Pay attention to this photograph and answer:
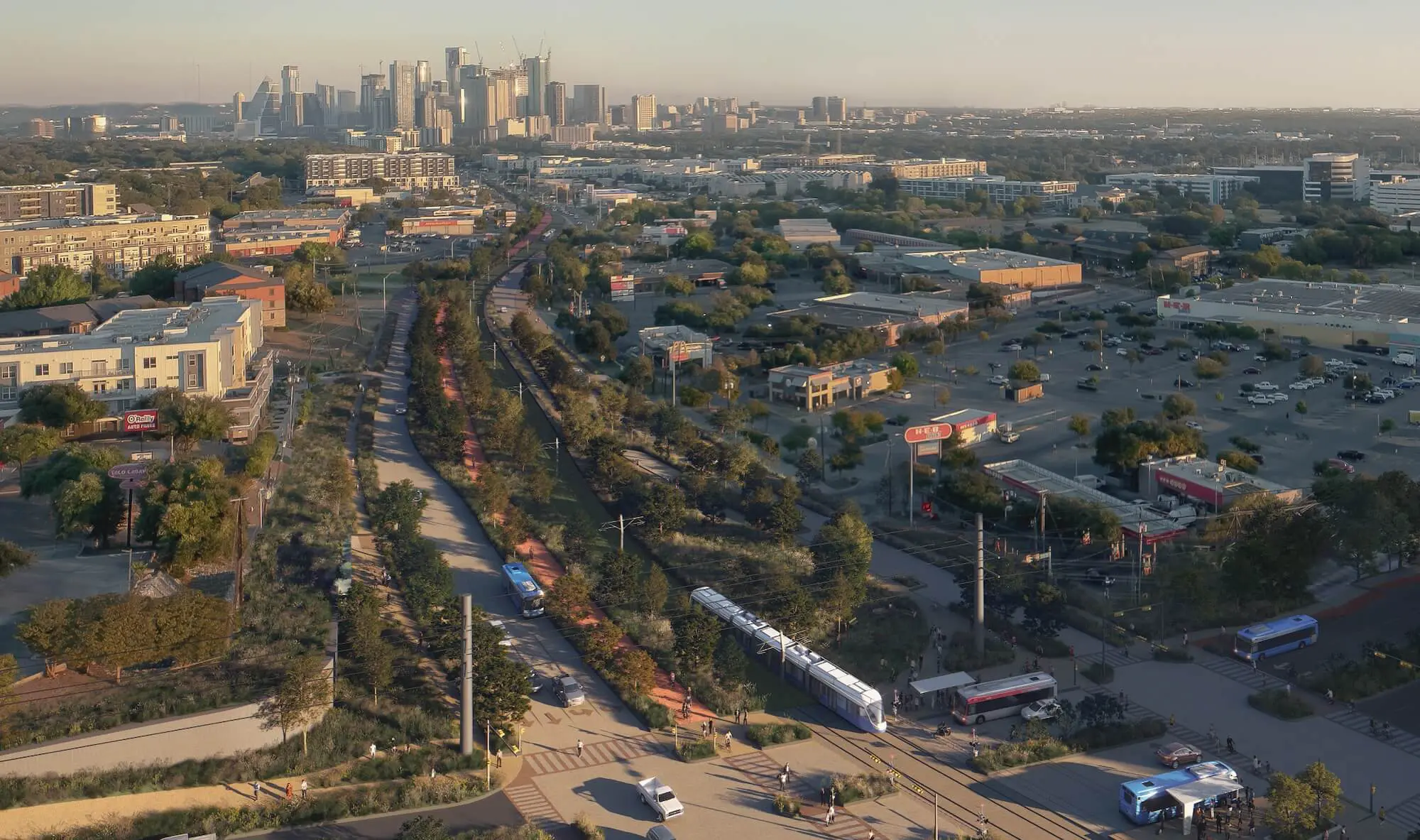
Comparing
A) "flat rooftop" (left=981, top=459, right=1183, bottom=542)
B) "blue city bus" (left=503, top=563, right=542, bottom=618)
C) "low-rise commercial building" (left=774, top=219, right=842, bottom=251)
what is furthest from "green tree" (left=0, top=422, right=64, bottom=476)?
"low-rise commercial building" (left=774, top=219, right=842, bottom=251)

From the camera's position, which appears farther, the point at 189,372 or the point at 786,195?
the point at 786,195

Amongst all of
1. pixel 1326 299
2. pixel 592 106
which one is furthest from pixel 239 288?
pixel 592 106

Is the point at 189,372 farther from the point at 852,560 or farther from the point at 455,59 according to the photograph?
the point at 455,59

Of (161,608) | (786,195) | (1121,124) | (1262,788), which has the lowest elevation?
(1262,788)

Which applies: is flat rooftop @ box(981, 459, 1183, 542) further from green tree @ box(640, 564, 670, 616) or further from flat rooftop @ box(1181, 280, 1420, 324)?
flat rooftop @ box(1181, 280, 1420, 324)

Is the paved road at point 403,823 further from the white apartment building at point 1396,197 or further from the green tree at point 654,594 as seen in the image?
the white apartment building at point 1396,197

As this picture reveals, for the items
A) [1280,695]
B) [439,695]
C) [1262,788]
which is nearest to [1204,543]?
[1280,695]

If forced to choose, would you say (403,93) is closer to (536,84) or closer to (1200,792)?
(536,84)
